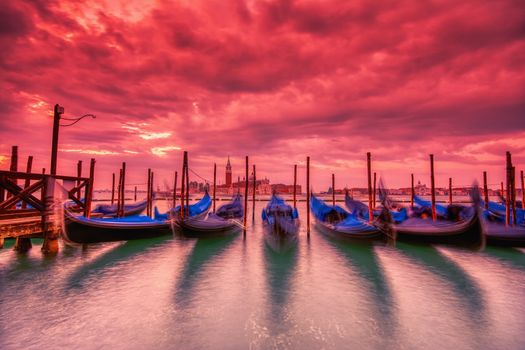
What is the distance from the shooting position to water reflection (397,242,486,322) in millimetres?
5638

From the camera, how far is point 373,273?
8086mm

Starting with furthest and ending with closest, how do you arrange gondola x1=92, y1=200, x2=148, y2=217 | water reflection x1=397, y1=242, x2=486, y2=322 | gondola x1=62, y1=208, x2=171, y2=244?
1. gondola x1=92, y1=200, x2=148, y2=217
2. gondola x1=62, y1=208, x2=171, y2=244
3. water reflection x1=397, y1=242, x2=486, y2=322

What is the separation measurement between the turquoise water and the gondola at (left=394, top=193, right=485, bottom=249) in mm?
712

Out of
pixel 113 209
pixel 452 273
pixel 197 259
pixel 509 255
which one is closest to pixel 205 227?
pixel 197 259

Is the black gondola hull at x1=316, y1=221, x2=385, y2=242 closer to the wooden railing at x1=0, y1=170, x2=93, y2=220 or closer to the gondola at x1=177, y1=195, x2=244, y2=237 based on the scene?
the gondola at x1=177, y1=195, x2=244, y2=237

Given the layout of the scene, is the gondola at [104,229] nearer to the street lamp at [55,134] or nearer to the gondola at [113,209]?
the street lamp at [55,134]

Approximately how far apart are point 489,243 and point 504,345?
9.30 meters

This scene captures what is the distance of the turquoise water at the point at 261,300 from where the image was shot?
171 inches

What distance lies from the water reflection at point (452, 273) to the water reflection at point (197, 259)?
6493mm

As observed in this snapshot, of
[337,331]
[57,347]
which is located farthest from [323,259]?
[57,347]

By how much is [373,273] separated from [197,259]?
249 inches

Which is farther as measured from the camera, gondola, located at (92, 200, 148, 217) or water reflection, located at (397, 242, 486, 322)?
gondola, located at (92, 200, 148, 217)

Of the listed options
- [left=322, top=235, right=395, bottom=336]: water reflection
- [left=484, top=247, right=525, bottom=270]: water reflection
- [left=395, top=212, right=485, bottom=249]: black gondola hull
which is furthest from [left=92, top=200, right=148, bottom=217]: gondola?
[left=484, top=247, right=525, bottom=270]: water reflection

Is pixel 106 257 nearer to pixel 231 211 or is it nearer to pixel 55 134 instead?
pixel 55 134
